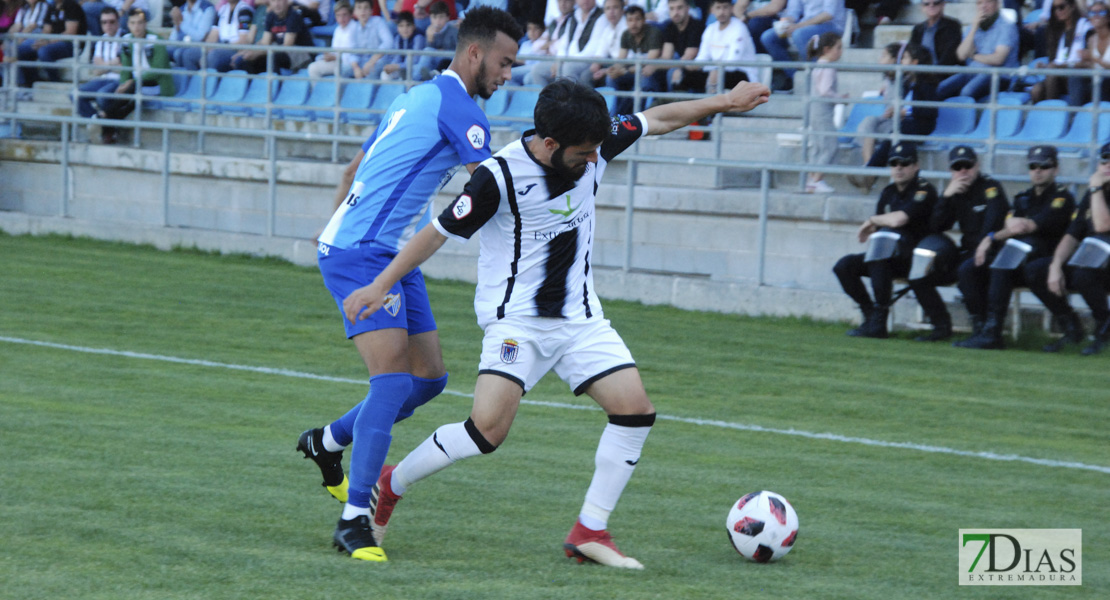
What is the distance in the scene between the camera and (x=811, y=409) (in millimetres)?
8867

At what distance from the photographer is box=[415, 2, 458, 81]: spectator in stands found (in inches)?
661

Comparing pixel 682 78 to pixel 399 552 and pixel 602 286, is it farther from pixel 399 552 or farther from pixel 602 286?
pixel 399 552

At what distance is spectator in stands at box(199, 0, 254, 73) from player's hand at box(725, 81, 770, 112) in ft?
49.7

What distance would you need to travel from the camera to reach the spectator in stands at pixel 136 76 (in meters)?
19.1

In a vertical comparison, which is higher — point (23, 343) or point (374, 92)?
point (374, 92)

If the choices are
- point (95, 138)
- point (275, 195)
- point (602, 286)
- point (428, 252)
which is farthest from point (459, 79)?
point (95, 138)

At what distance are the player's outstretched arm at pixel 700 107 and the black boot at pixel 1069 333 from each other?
22.8 feet

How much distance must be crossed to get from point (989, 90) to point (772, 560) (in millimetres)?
9476

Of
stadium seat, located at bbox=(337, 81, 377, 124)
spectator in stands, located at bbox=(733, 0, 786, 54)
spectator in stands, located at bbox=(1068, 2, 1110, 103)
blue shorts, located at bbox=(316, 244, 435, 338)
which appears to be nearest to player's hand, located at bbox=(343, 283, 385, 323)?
blue shorts, located at bbox=(316, 244, 435, 338)

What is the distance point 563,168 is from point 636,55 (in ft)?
35.7

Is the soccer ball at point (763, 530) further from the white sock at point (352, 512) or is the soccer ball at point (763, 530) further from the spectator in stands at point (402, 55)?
the spectator in stands at point (402, 55)

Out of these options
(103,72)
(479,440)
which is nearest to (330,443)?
(479,440)

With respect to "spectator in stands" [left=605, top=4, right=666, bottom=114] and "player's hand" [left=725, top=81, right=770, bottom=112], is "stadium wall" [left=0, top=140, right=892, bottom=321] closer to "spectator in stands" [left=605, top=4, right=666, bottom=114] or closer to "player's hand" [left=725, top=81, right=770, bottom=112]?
"spectator in stands" [left=605, top=4, right=666, bottom=114]

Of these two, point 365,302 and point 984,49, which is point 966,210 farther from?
point 365,302
